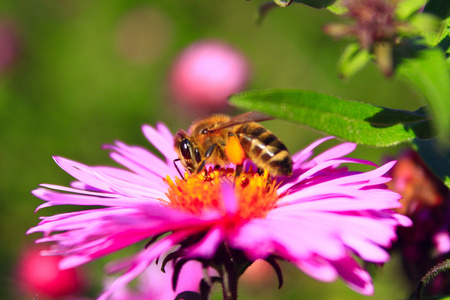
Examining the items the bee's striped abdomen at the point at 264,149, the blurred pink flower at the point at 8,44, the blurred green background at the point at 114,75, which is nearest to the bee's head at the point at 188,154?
the bee's striped abdomen at the point at 264,149

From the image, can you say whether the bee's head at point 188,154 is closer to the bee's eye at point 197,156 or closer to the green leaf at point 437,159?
the bee's eye at point 197,156

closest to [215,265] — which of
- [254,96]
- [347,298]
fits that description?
[254,96]

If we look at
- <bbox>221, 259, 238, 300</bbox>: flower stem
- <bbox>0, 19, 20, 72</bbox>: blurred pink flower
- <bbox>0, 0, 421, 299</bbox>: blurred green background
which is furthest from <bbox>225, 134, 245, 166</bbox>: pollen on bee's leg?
<bbox>0, 19, 20, 72</bbox>: blurred pink flower

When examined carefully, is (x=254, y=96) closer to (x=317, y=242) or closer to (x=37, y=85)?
(x=317, y=242)

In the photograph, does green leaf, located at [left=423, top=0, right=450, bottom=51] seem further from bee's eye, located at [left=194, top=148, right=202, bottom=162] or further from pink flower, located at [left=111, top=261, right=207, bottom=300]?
pink flower, located at [left=111, top=261, right=207, bottom=300]

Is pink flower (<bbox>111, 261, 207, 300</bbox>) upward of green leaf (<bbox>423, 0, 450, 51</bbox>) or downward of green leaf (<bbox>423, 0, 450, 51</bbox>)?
downward

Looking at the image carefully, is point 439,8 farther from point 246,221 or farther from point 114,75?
point 114,75
